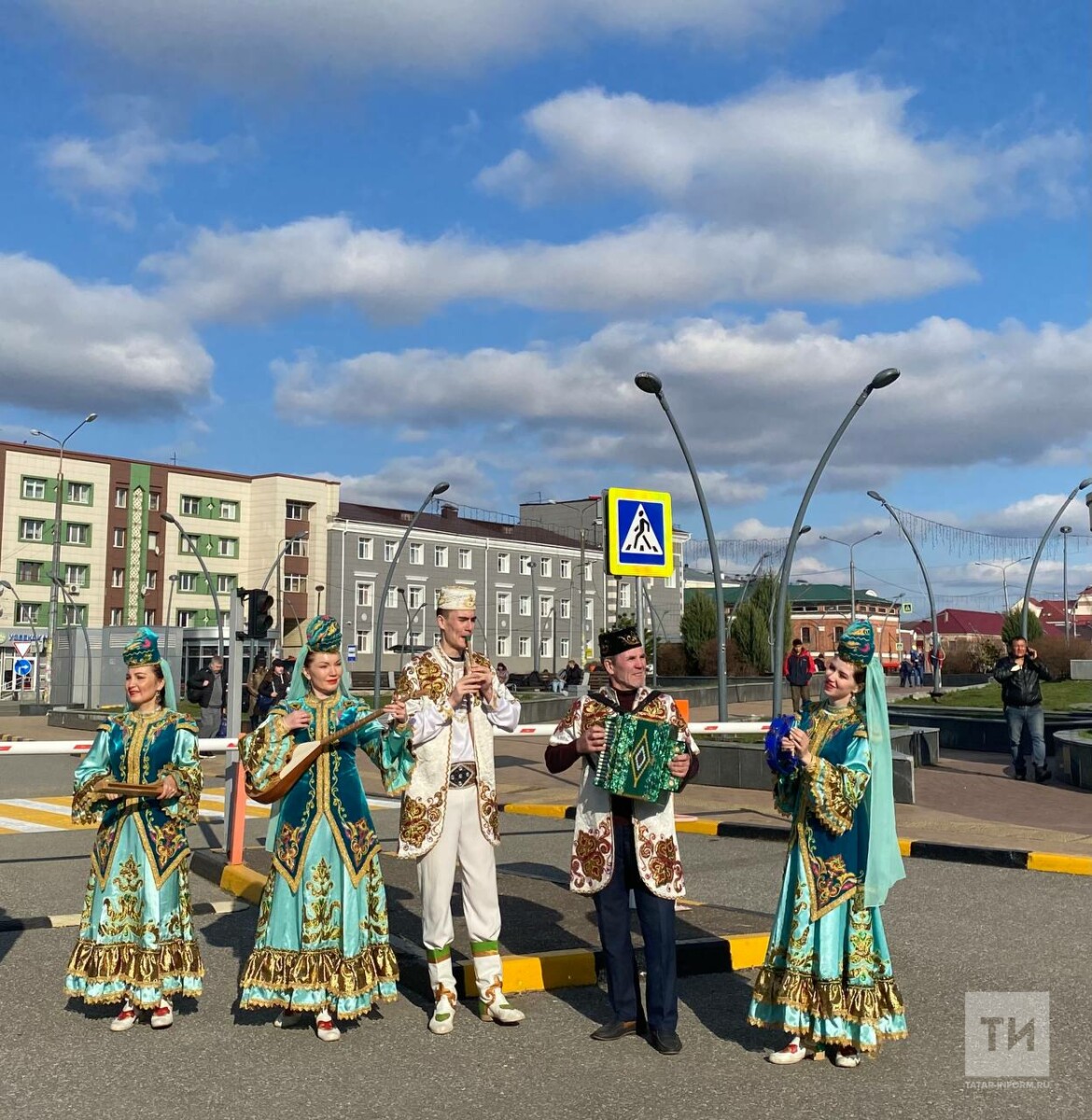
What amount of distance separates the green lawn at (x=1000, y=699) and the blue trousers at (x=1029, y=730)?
33.2ft

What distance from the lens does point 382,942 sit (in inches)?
222

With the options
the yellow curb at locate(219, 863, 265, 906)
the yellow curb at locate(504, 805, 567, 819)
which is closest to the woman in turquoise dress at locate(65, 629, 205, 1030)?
the yellow curb at locate(219, 863, 265, 906)

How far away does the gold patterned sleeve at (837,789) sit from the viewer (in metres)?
5.16

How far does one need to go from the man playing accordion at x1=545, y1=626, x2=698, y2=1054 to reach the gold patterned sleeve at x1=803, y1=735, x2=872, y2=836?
22.0 inches

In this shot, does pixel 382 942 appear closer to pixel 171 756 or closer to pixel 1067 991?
pixel 171 756

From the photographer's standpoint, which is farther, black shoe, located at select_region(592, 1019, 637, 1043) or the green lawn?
the green lawn

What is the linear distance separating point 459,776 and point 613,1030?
4.45 feet

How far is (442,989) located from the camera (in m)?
5.64

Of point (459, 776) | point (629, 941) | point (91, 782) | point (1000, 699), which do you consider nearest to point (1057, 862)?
point (629, 941)

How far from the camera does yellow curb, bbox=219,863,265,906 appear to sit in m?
8.55

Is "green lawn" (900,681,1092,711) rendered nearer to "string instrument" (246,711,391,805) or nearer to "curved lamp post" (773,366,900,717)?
"curved lamp post" (773,366,900,717)

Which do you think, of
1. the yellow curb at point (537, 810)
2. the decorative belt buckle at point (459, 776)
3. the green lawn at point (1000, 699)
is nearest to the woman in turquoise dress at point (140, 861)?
the decorative belt buckle at point (459, 776)

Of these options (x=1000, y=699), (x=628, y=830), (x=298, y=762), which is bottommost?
(x=1000, y=699)

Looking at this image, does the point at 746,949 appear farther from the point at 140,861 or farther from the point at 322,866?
the point at 140,861
